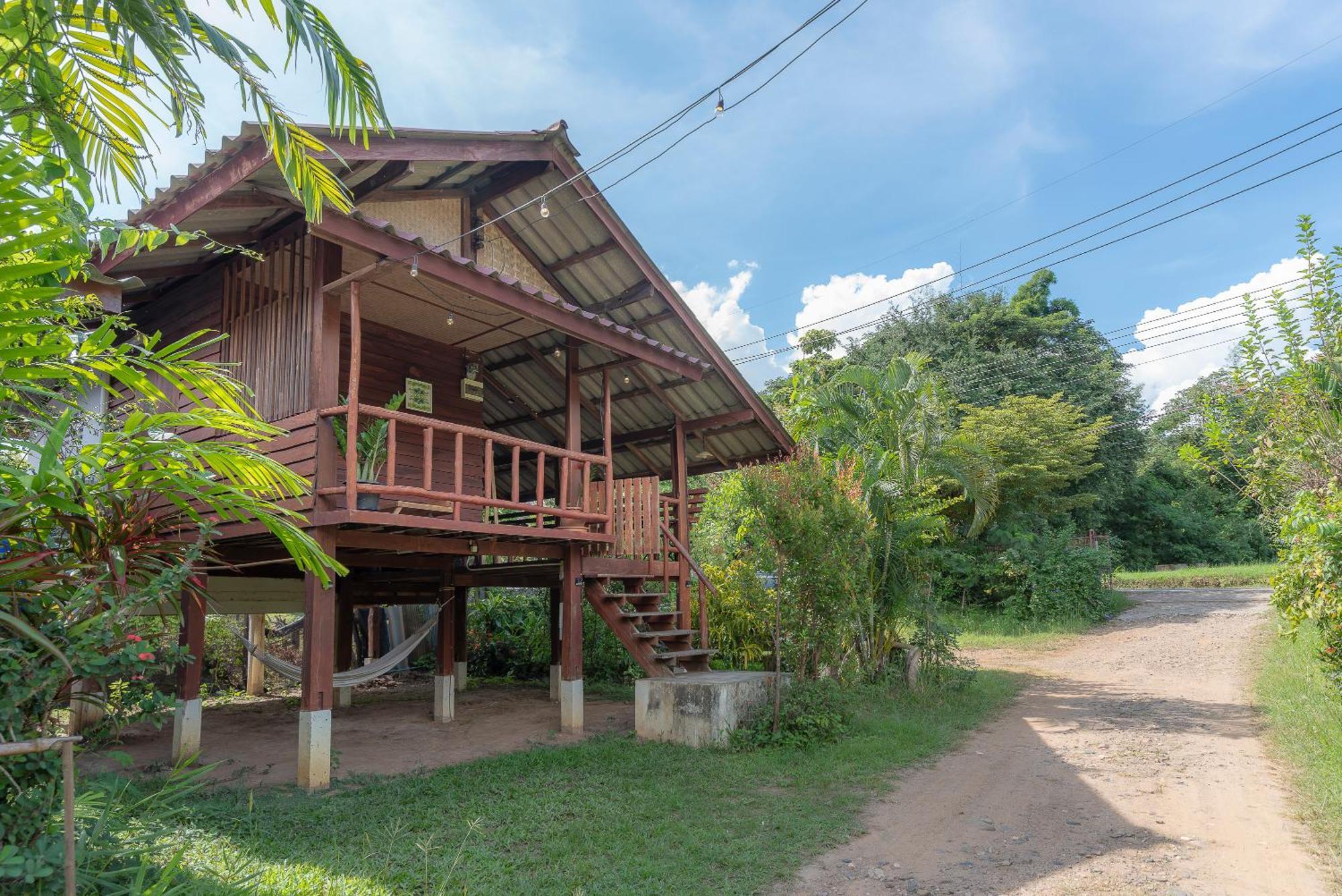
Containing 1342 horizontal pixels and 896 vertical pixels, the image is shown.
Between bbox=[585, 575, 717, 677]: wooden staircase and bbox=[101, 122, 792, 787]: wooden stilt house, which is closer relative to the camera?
bbox=[101, 122, 792, 787]: wooden stilt house

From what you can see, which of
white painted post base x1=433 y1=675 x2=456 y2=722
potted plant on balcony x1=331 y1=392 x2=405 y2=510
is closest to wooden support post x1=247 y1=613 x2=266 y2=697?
white painted post base x1=433 y1=675 x2=456 y2=722

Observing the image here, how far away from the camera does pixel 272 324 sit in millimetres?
7473

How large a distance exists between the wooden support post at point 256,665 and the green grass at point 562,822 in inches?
257

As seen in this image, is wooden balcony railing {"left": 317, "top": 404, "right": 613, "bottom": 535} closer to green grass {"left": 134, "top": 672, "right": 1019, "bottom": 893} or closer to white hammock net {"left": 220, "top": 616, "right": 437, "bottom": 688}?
white hammock net {"left": 220, "top": 616, "right": 437, "bottom": 688}

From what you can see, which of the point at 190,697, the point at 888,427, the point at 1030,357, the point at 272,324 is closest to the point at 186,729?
the point at 190,697

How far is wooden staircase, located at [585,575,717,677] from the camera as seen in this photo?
8703 mm

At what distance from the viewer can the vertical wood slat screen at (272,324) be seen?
7.14 meters

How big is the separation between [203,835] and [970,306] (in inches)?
1067

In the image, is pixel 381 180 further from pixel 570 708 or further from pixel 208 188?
pixel 570 708

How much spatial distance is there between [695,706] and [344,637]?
592 centimetres

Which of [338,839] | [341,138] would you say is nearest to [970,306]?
[341,138]

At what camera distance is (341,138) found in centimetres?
652

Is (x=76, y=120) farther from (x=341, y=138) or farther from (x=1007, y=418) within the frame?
(x=1007, y=418)

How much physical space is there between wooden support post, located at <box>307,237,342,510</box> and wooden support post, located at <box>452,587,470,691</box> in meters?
5.10
